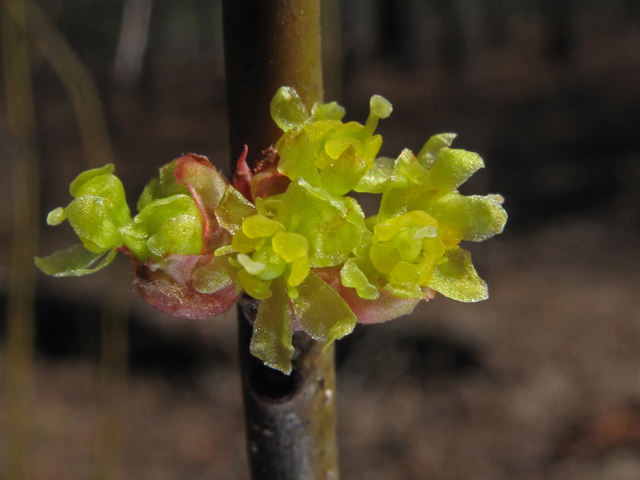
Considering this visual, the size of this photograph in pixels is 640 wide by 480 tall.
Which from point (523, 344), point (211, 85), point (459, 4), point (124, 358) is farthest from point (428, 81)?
point (124, 358)

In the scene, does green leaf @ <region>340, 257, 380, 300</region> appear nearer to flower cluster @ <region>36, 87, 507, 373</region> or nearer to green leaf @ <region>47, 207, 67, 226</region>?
flower cluster @ <region>36, 87, 507, 373</region>

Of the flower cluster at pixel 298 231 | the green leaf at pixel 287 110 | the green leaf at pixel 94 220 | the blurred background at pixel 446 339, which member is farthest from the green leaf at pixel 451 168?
the blurred background at pixel 446 339

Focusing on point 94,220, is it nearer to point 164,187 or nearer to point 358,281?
point 164,187

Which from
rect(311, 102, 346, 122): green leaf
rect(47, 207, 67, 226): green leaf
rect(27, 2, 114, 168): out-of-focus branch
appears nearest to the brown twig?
rect(311, 102, 346, 122): green leaf

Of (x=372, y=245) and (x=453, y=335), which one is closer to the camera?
(x=372, y=245)

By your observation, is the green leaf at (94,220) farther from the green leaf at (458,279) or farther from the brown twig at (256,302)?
the green leaf at (458,279)

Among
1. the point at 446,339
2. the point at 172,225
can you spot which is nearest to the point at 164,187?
the point at 172,225

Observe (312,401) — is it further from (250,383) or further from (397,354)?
(397,354)
